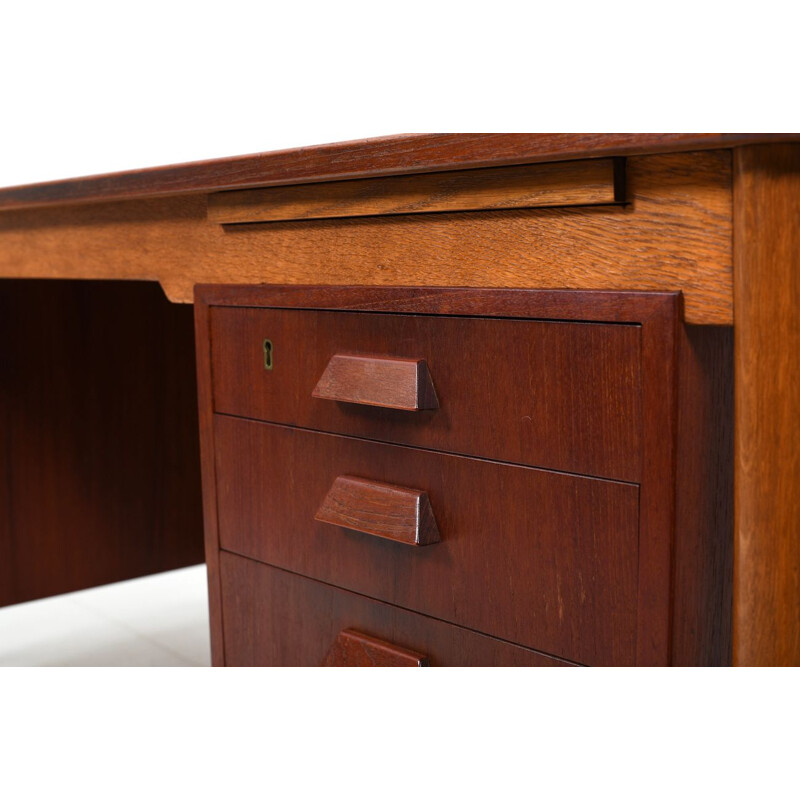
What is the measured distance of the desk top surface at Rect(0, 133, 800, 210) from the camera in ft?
2.71

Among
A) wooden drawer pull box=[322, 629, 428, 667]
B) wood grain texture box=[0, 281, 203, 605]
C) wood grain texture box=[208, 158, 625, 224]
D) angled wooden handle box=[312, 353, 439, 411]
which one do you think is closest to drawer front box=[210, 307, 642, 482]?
angled wooden handle box=[312, 353, 439, 411]

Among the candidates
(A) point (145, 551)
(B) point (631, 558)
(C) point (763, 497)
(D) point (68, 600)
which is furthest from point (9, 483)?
(C) point (763, 497)

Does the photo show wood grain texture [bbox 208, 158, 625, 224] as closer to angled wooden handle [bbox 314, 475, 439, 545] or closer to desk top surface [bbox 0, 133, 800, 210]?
desk top surface [bbox 0, 133, 800, 210]

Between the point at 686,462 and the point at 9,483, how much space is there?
1.41 metres

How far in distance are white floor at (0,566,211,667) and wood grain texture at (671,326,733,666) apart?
1218 mm

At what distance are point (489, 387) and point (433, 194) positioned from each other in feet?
0.62

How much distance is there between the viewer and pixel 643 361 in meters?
0.88

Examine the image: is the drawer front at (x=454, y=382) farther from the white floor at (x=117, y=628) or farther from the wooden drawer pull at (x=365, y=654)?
the white floor at (x=117, y=628)

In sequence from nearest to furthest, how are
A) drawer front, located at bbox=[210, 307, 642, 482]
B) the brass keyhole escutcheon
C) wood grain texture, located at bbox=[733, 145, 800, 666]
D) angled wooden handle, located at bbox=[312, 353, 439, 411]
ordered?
wood grain texture, located at bbox=[733, 145, 800, 666] → drawer front, located at bbox=[210, 307, 642, 482] → angled wooden handle, located at bbox=[312, 353, 439, 411] → the brass keyhole escutcheon

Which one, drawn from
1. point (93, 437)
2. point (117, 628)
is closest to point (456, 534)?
point (93, 437)

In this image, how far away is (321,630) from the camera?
3.96 ft

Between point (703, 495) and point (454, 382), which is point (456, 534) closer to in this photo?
point (454, 382)

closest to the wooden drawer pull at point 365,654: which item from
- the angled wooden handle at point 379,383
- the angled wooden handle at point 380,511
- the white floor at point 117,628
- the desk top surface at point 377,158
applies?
the angled wooden handle at point 380,511

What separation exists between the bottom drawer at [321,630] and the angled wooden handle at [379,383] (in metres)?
0.22
